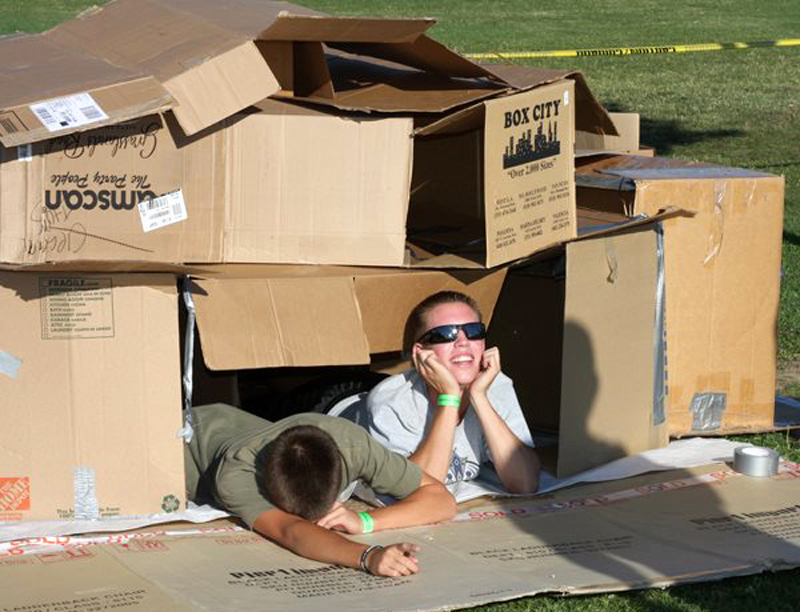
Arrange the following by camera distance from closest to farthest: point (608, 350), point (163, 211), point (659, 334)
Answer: point (163, 211), point (608, 350), point (659, 334)

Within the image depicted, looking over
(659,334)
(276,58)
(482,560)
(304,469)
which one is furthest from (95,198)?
(659,334)

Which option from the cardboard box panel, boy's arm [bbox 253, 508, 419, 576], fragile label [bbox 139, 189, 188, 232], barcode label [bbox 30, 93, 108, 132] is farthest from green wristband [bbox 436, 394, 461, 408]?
barcode label [bbox 30, 93, 108, 132]

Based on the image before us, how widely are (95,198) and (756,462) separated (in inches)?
87.5

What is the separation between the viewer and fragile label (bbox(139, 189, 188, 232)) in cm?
421

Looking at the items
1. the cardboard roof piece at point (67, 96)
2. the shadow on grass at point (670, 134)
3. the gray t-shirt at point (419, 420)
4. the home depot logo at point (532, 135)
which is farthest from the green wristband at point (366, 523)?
the shadow on grass at point (670, 134)

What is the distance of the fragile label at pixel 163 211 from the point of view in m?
4.21

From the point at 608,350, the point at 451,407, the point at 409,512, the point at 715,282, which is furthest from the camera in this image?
the point at 715,282

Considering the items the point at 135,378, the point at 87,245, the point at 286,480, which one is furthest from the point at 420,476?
the point at 87,245

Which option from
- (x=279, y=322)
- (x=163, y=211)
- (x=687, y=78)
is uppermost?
(x=687, y=78)

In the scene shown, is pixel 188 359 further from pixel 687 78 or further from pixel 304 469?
pixel 687 78

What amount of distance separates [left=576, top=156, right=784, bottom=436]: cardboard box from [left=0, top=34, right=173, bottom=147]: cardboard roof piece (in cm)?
178

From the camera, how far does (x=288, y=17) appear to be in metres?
4.15

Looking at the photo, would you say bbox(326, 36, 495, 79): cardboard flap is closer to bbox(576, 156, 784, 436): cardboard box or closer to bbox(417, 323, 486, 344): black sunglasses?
bbox(576, 156, 784, 436): cardboard box

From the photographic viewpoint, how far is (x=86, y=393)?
160 inches
